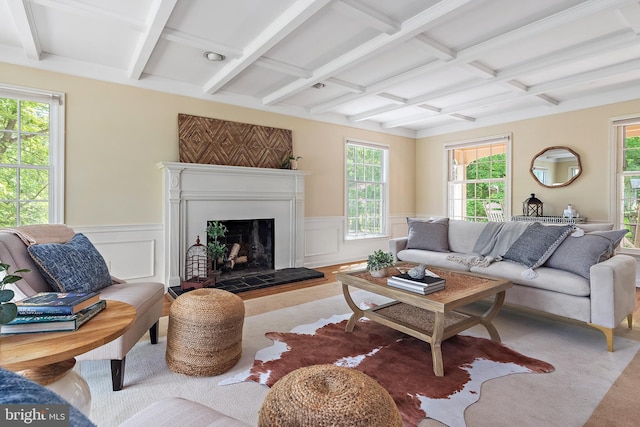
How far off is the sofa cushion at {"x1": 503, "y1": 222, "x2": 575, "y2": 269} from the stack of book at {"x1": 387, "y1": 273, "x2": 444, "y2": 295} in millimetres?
1212

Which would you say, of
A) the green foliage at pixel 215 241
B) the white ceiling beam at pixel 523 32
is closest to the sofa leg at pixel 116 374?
the green foliage at pixel 215 241

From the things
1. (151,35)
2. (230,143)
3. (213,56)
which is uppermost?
(213,56)

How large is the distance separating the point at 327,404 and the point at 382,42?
9.46ft

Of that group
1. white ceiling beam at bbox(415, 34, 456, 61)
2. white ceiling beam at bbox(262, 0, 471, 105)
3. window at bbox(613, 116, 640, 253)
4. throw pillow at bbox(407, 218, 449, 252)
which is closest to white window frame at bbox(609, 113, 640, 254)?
window at bbox(613, 116, 640, 253)

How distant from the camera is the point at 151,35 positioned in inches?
111

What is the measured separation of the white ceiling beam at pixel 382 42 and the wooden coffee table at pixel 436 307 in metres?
1.99

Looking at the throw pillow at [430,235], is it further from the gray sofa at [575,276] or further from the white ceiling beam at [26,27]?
the white ceiling beam at [26,27]

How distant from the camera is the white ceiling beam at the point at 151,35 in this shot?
2432 mm

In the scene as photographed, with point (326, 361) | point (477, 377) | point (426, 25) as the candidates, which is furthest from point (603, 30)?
point (326, 361)

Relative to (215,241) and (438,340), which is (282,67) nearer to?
(215,241)

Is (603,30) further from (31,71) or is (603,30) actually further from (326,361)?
(31,71)

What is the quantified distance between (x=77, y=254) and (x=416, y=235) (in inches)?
137

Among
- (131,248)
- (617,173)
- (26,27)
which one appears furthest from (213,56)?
(617,173)

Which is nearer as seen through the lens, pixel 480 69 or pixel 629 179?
pixel 480 69
